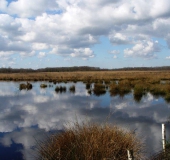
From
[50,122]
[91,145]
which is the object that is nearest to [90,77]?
[50,122]

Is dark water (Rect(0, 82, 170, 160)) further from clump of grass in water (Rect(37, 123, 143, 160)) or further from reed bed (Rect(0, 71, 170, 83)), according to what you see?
reed bed (Rect(0, 71, 170, 83))

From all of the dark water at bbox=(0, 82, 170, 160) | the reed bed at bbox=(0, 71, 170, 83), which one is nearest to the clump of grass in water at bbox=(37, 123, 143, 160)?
the dark water at bbox=(0, 82, 170, 160)

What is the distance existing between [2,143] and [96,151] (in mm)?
4425

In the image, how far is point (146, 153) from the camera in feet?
20.3

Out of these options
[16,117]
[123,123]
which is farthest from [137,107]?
[16,117]

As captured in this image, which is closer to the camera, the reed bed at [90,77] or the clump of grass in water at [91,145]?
the clump of grass in water at [91,145]

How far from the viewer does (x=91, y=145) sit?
193 inches

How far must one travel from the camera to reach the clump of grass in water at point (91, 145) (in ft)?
15.7

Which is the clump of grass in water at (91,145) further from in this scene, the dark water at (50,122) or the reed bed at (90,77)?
the reed bed at (90,77)

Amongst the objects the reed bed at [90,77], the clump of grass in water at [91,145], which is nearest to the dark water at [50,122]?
the clump of grass in water at [91,145]

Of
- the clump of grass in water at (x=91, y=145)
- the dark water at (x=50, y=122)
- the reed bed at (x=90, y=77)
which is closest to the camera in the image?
the clump of grass in water at (x=91, y=145)

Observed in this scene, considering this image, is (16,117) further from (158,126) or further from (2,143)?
(158,126)

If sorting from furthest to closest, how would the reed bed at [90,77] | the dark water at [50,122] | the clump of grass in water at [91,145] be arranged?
the reed bed at [90,77]
the dark water at [50,122]
the clump of grass in water at [91,145]

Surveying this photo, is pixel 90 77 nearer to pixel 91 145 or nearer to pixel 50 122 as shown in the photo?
pixel 50 122
